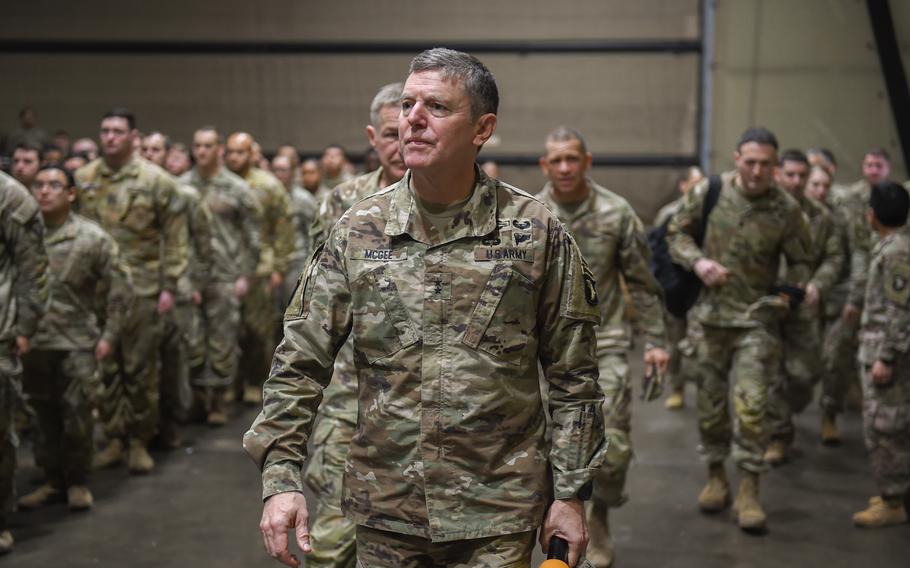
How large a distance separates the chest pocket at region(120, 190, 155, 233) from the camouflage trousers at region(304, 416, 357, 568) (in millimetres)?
3611

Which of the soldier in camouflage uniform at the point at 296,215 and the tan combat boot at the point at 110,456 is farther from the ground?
the soldier in camouflage uniform at the point at 296,215

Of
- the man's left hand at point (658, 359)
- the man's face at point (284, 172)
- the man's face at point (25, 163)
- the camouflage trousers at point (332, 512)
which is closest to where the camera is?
the camouflage trousers at point (332, 512)

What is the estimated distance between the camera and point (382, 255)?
292cm

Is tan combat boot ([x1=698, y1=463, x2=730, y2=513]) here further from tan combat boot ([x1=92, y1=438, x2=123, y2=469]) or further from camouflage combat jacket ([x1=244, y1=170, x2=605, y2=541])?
camouflage combat jacket ([x1=244, y1=170, x2=605, y2=541])

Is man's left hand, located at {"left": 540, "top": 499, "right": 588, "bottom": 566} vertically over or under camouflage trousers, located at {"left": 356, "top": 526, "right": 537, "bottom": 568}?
over

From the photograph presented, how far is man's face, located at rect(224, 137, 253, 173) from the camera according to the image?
966cm

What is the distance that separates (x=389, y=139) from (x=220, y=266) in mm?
4745

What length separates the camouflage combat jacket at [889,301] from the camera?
20.6 feet

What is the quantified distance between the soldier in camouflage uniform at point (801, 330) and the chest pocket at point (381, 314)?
4380mm

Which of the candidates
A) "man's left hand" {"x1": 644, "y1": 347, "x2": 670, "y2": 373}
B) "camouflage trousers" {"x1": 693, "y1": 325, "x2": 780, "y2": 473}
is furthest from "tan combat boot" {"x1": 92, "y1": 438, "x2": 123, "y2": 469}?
"man's left hand" {"x1": 644, "y1": 347, "x2": 670, "y2": 373}

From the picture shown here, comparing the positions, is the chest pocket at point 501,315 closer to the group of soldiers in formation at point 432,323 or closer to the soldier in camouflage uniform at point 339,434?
the group of soldiers in formation at point 432,323

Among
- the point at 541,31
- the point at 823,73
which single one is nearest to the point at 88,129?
the point at 541,31

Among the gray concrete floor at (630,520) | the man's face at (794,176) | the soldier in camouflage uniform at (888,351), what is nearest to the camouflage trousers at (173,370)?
the gray concrete floor at (630,520)

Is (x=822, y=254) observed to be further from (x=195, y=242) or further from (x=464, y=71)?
(x=464, y=71)
